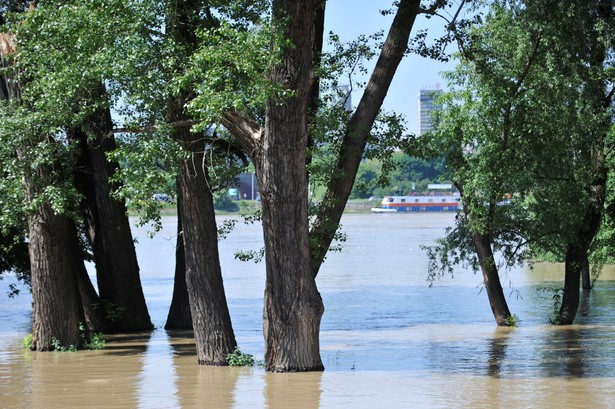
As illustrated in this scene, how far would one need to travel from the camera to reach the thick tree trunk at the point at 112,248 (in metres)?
22.4

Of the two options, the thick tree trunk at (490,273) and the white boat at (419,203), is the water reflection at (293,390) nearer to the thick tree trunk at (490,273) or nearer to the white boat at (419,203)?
the thick tree trunk at (490,273)

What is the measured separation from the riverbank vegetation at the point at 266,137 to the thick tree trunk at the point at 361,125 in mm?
32

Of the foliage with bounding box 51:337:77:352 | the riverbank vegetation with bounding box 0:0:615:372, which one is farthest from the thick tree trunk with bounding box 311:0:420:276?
the foliage with bounding box 51:337:77:352

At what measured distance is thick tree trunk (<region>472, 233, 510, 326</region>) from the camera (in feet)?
76.7

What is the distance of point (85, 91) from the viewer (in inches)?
623

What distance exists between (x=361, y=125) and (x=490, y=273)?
26.1 feet

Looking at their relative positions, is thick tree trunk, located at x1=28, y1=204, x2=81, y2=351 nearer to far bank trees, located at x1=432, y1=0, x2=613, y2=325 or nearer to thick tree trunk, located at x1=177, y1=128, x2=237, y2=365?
thick tree trunk, located at x1=177, y1=128, x2=237, y2=365

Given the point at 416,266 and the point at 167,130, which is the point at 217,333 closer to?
the point at 167,130

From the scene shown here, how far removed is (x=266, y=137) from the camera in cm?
1499

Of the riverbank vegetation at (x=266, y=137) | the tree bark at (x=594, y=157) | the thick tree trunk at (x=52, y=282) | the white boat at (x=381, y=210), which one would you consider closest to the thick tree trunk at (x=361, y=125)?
the riverbank vegetation at (x=266, y=137)

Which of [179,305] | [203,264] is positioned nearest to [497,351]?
[203,264]

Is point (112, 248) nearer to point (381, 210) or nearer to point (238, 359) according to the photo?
point (238, 359)

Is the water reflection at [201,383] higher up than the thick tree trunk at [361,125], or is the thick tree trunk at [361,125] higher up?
the thick tree trunk at [361,125]

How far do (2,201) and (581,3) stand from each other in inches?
423
